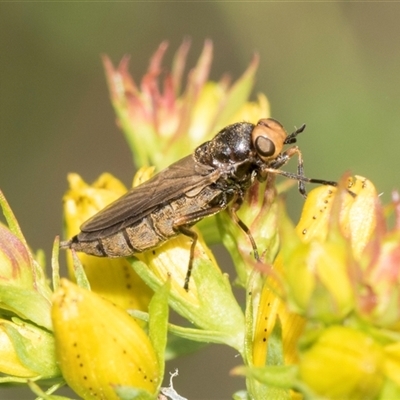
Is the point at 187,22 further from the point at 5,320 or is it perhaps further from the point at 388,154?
the point at 5,320

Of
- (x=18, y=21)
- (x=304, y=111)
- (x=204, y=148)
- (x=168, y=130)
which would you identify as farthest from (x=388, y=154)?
(x=18, y=21)

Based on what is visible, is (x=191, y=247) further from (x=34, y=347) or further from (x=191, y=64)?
(x=191, y=64)

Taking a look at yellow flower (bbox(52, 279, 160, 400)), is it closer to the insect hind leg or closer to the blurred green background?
the insect hind leg

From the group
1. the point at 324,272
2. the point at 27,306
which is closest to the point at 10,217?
the point at 27,306

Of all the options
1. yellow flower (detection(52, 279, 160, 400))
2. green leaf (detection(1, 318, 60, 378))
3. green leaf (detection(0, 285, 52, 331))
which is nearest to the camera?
yellow flower (detection(52, 279, 160, 400))

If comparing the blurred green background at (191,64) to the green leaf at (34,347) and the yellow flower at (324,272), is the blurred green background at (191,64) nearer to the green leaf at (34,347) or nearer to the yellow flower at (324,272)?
the green leaf at (34,347)

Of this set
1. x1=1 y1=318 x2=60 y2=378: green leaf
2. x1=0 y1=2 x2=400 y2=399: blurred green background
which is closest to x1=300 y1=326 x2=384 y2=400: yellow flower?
x1=1 y1=318 x2=60 y2=378: green leaf
